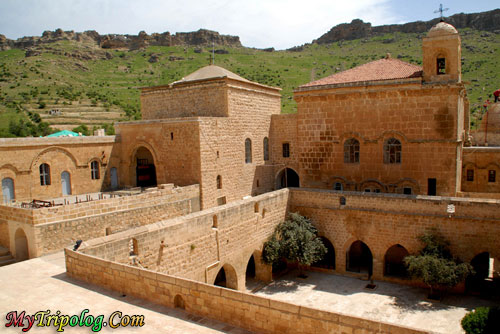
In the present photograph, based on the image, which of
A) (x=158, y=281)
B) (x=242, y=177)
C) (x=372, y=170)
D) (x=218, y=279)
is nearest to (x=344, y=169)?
Result: (x=372, y=170)

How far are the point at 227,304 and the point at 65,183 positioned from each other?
13.6m

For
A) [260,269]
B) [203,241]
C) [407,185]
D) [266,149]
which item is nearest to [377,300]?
[260,269]

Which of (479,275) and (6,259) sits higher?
(6,259)

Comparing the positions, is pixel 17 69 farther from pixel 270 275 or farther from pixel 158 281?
pixel 158 281

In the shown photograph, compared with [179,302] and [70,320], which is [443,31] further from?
[70,320]

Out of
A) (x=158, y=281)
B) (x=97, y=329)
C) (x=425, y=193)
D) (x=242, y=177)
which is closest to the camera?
(x=97, y=329)

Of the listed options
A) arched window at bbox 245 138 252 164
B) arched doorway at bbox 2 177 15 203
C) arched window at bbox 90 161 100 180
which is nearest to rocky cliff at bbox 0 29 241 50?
arched window at bbox 90 161 100 180

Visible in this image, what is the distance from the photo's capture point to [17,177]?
1545 cm

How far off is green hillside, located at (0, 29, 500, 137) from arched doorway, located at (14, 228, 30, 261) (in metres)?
18.9

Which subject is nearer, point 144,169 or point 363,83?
point 363,83

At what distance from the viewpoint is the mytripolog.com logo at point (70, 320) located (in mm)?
6051

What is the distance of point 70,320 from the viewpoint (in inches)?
245

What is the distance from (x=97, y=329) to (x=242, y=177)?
43.7ft

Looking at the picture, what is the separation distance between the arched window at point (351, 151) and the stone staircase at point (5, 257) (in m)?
12.7
